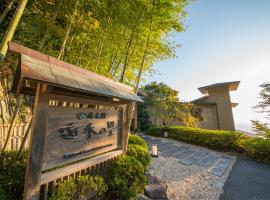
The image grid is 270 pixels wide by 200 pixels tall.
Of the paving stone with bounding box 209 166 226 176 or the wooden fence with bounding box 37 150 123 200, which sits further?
the paving stone with bounding box 209 166 226 176

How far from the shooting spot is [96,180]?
226 centimetres

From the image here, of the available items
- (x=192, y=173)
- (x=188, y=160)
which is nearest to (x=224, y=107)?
(x=188, y=160)

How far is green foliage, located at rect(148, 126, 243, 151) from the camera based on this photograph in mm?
7680

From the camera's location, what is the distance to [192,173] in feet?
15.9

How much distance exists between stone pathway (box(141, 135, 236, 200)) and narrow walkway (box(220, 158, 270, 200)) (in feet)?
0.59

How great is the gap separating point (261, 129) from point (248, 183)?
5004 millimetres

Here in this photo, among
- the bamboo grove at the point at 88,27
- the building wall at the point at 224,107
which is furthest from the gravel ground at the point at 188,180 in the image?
the building wall at the point at 224,107

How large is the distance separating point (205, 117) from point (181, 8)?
11497mm

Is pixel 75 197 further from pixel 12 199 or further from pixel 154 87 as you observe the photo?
pixel 154 87

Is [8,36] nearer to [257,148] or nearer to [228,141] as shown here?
[257,148]

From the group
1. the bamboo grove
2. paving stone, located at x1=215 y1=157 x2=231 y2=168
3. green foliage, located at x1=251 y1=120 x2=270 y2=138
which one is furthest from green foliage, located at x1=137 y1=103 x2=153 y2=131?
the bamboo grove

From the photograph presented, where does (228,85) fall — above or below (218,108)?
above

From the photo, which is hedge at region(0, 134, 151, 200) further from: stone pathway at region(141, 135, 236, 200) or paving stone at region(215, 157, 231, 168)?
paving stone at region(215, 157, 231, 168)

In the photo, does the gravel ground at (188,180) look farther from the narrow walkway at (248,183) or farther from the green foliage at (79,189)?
the green foliage at (79,189)
